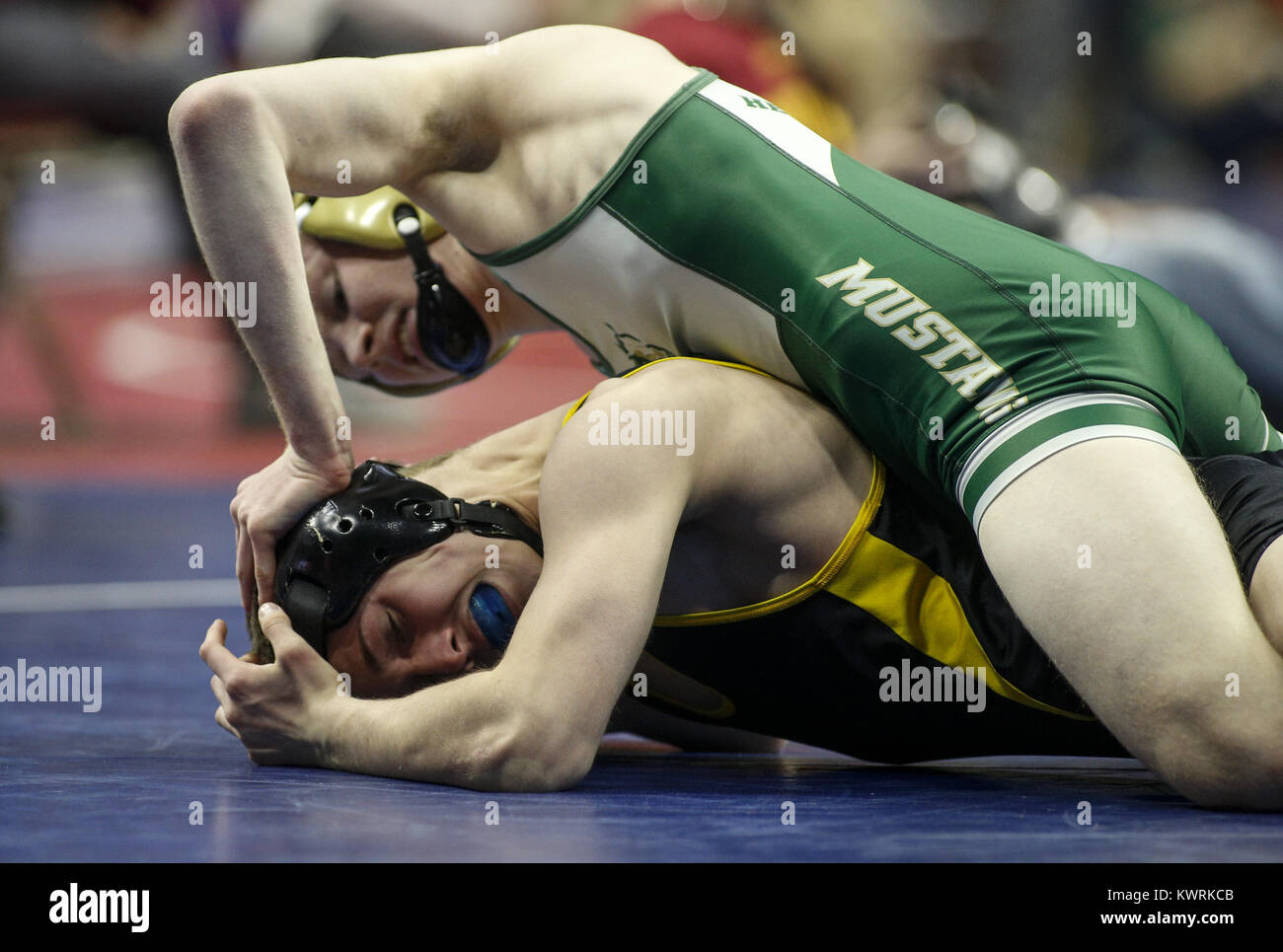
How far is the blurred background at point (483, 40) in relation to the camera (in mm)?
6141

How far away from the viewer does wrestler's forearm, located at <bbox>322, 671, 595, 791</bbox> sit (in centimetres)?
203

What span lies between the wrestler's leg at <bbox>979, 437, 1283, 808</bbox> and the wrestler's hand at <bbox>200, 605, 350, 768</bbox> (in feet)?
3.22

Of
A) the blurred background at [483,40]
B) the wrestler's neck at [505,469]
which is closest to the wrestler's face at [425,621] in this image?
the wrestler's neck at [505,469]

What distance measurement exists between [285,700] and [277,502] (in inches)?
12.2

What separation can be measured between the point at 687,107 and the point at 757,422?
526 mm

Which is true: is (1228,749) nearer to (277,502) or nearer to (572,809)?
(572,809)

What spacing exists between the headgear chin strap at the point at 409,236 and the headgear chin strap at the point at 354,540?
0.81 meters

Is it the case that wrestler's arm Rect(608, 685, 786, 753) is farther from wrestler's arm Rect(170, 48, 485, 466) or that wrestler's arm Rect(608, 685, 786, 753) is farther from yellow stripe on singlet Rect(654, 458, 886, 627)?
wrestler's arm Rect(170, 48, 485, 466)

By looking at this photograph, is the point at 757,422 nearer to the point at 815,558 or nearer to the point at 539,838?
the point at 815,558

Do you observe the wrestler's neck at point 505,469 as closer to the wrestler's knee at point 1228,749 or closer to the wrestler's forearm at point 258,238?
the wrestler's forearm at point 258,238

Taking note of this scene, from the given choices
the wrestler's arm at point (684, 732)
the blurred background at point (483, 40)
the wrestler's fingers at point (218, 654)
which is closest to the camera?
the wrestler's fingers at point (218, 654)

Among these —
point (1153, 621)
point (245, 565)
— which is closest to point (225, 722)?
point (245, 565)

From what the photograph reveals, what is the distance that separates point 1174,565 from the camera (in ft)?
6.46
